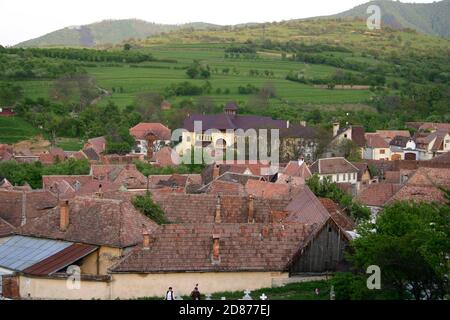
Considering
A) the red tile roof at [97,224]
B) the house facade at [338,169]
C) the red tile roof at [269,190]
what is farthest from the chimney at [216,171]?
the red tile roof at [97,224]

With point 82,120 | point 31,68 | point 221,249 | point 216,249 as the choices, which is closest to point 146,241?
point 216,249

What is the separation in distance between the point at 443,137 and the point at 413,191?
40.3m

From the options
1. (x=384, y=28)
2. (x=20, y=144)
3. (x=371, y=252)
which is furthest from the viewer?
(x=384, y=28)

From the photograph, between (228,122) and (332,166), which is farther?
(228,122)

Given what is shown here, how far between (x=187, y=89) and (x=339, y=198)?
72.8 m

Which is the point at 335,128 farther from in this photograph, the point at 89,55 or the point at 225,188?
the point at 89,55

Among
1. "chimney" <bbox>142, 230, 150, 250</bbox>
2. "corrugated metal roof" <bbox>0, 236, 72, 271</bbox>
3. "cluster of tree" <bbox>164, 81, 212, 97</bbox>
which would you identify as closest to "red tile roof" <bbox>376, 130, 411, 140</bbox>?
"cluster of tree" <bbox>164, 81, 212, 97</bbox>

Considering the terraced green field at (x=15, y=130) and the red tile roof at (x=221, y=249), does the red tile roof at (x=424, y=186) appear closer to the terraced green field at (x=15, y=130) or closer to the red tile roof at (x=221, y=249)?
the red tile roof at (x=221, y=249)

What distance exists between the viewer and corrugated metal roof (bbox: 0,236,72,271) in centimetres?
2544

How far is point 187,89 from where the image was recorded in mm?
110125

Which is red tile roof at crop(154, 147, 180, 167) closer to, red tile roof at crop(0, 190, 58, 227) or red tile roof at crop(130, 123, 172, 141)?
red tile roof at crop(130, 123, 172, 141)

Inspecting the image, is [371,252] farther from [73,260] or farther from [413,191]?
[413,191]

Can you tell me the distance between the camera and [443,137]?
80.1m
